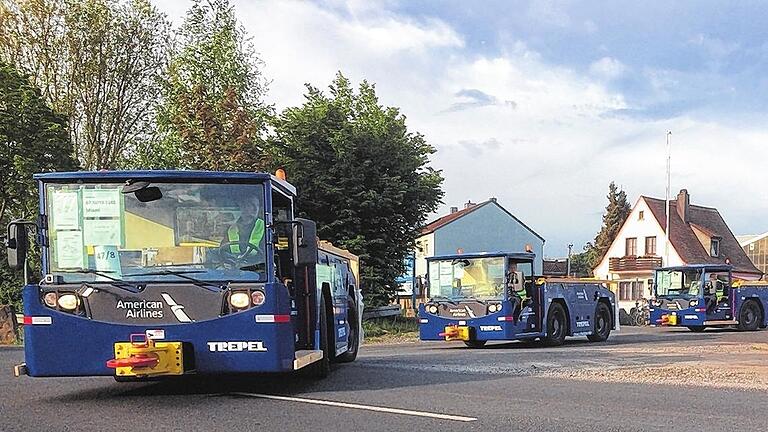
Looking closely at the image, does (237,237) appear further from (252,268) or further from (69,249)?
(69,249)

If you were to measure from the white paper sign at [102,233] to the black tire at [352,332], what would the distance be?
19.8 ft

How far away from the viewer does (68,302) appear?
989 cm

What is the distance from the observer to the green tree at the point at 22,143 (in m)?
31.0

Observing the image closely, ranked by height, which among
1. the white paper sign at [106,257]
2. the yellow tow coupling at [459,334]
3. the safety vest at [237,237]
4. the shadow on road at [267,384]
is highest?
the safety vest at [237,237]

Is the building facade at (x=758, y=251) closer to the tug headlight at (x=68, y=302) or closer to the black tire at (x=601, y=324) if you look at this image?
the black tire at (x=601, y=324)

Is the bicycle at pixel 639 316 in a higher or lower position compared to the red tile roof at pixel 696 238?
lower

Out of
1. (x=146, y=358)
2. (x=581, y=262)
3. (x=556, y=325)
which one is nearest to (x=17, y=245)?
(x=146, y=358)

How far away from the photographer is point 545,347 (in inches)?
870

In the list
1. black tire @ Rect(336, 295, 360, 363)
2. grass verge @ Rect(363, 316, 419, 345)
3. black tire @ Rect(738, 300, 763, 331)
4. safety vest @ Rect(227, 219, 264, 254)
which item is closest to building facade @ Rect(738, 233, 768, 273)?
black tire @ Rect(738, 300, 763, 331)

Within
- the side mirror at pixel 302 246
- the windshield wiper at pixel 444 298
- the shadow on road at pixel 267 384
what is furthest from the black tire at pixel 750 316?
the side mirror at pixel 302 246

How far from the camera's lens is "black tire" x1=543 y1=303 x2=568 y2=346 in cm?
2258

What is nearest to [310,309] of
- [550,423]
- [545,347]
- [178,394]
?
[178,394]

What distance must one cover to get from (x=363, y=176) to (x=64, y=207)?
859 inches

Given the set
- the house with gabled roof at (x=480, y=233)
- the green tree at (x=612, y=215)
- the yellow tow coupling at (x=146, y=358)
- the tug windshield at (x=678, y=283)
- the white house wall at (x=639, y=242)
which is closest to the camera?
the yellow tow coupling at (x=146, y=358)
